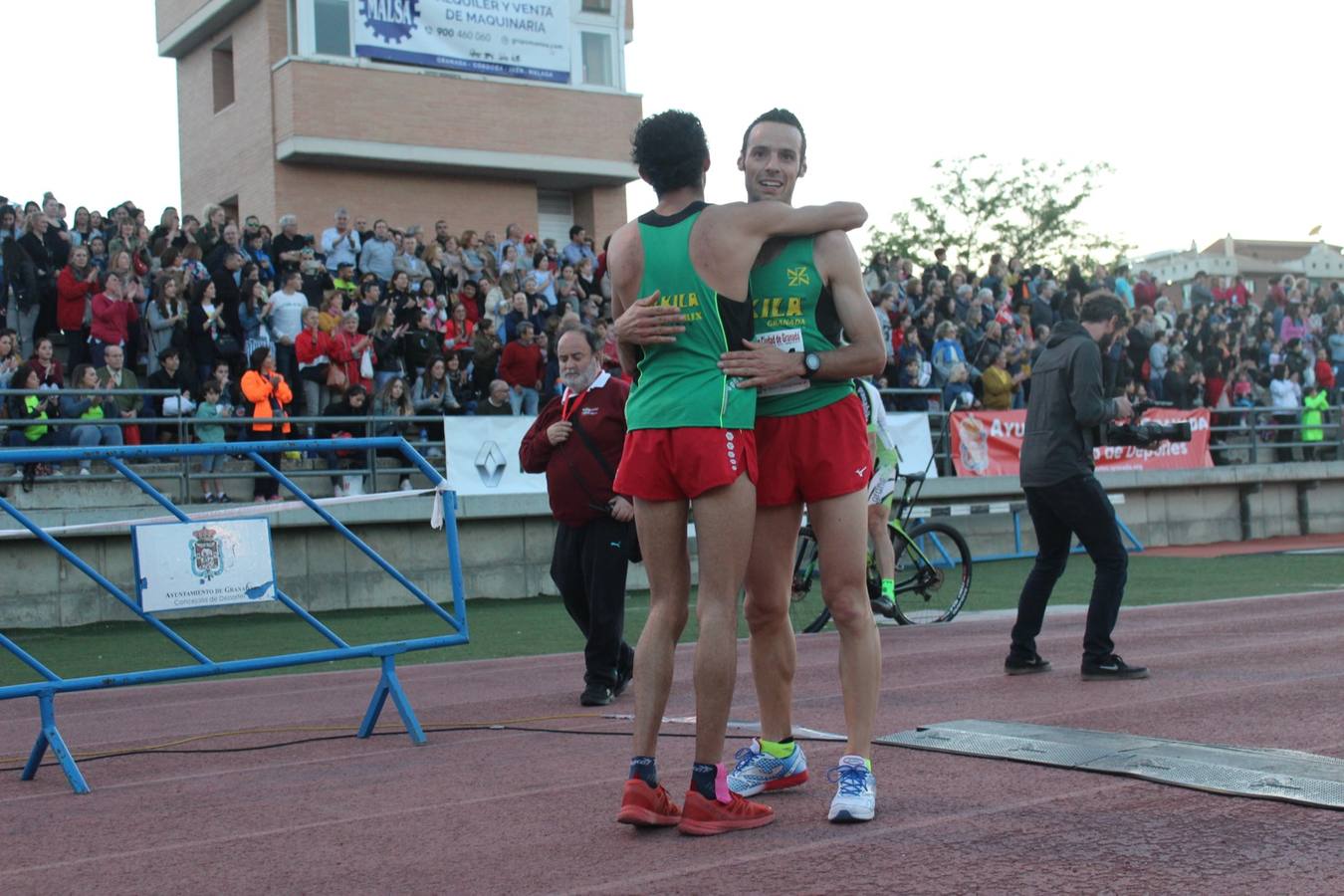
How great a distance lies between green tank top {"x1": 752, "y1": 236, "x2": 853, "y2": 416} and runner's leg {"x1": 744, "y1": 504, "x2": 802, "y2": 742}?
1.17ft

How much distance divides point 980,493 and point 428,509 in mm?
8192

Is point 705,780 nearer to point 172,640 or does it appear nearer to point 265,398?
point 172,640

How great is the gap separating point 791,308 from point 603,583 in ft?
13.0

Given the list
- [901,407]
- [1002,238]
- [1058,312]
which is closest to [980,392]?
[901,407]

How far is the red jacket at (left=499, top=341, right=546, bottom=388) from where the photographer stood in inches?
744

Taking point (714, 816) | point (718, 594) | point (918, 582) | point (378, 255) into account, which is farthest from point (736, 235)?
point (378, 255)

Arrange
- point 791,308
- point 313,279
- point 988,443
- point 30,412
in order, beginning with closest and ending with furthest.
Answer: point 791,308 → point 30,412 → point 313,279 → point 988,443

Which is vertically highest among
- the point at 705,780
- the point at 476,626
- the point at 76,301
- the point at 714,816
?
the point at 76,301

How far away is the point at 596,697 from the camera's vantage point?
28.5 ft

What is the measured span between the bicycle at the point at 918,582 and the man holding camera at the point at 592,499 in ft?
12.4

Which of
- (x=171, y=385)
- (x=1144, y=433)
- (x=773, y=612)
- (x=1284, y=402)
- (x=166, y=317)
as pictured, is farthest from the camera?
(x=1284, y=402)

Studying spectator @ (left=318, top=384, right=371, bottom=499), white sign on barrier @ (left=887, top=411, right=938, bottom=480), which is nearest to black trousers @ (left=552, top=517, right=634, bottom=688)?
spectator @ (left=318, top=384, right=371, bottom=499)

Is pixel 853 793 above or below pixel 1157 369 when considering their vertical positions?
below

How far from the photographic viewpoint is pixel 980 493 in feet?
72.0
